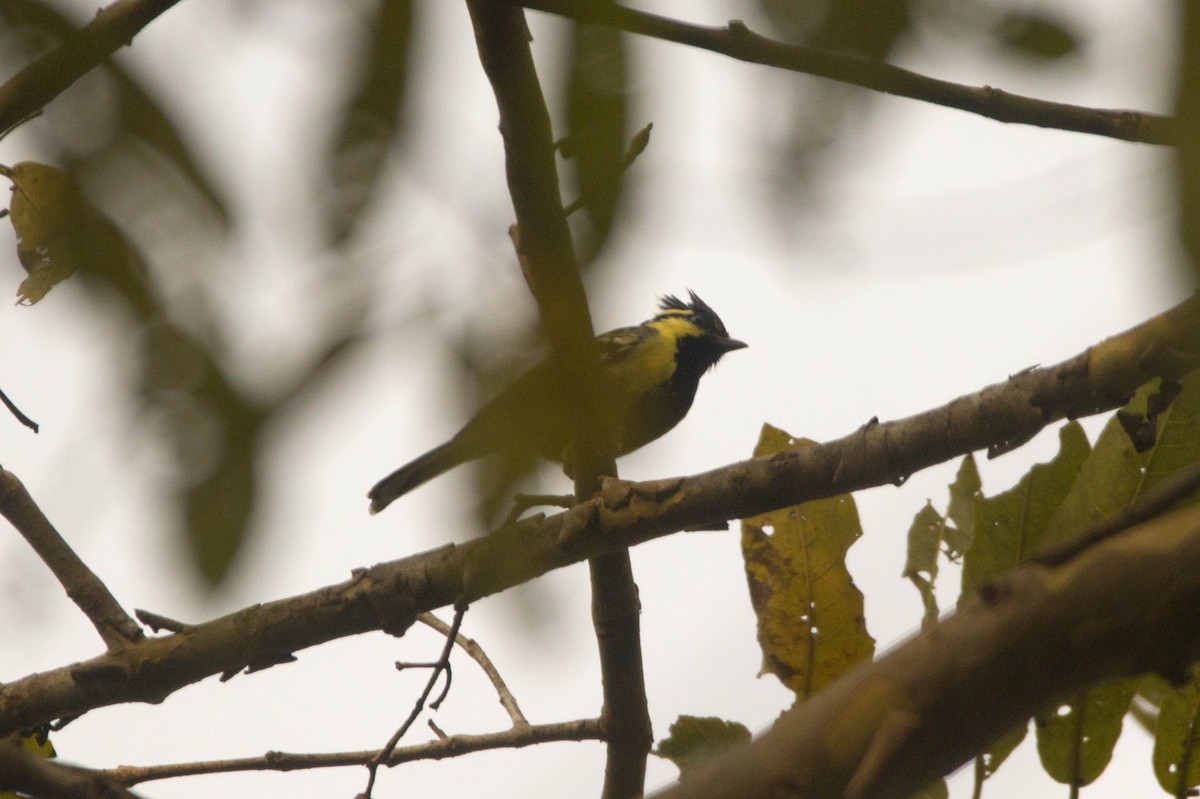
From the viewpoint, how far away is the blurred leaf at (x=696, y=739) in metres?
2.85

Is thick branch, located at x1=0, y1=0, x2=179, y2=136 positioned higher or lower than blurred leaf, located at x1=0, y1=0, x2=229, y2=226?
higher

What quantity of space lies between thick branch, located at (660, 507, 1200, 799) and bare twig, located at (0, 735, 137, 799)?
1.01 metres

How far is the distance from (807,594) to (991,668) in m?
1.60

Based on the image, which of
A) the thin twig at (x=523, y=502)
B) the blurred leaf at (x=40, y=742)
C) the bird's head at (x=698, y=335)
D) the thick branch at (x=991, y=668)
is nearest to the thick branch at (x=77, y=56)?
the thin twig at (x=523, y=502)

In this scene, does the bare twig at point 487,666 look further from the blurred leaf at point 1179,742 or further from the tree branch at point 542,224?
the tree branch at point 542,224

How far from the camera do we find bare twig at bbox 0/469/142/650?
3.20 m

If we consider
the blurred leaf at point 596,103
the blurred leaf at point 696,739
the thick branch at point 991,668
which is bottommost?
the thick branch at point 991,668

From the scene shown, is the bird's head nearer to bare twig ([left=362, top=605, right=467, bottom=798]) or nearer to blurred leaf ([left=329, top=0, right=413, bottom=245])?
bare twig ([left=362, top=605, right=467, bottom=798])

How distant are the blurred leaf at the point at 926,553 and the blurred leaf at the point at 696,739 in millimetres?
605

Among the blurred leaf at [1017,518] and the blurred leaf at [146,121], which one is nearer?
the blurred leaf at [146,121]

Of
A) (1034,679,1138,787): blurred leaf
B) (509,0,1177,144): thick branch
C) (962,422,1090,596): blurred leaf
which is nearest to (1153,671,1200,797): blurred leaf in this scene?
(1034,679,1138,787): blurred leaf

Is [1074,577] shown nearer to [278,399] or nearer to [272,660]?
[278,399]

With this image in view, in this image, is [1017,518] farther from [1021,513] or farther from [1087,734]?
[1087,734]

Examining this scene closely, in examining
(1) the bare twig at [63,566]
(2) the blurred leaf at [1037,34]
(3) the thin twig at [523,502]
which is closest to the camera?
(2) the blurred leaf at [1037,34]
